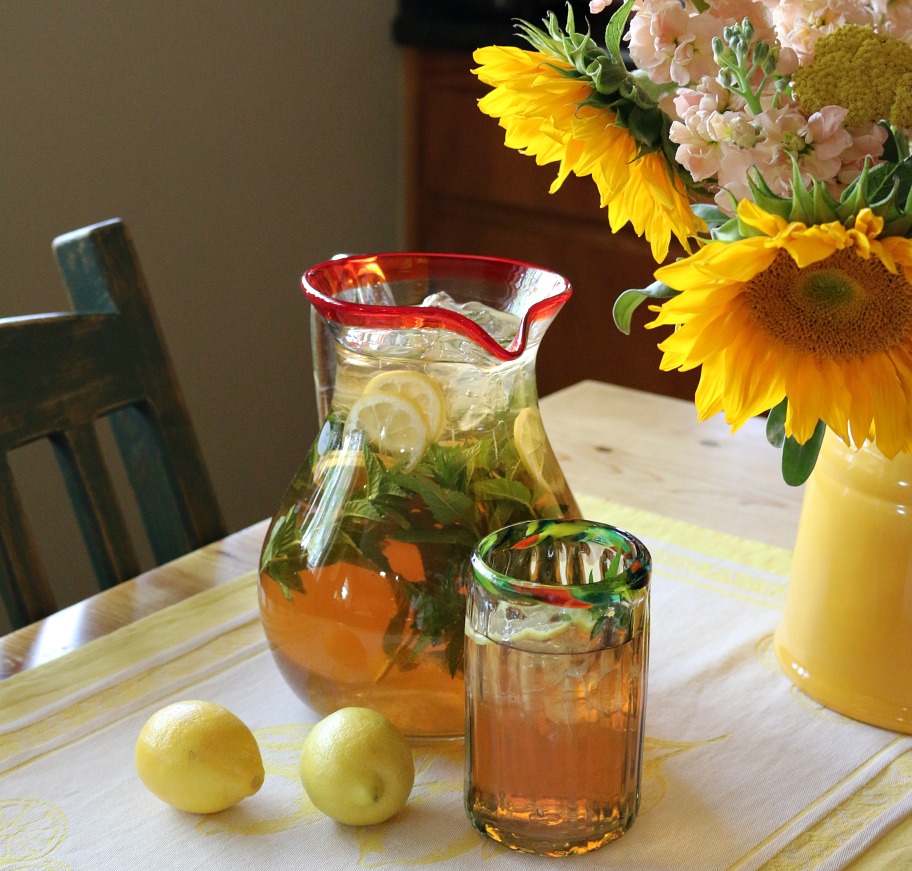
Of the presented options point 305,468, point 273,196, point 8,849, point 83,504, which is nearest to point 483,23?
point 273,196

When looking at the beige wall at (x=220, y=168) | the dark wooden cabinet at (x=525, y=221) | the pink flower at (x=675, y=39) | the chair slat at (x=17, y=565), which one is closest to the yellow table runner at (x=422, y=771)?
the chair slat at (x=17, y=565)

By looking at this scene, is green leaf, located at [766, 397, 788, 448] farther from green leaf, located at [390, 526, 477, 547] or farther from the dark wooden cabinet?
the dark wooden cabinet

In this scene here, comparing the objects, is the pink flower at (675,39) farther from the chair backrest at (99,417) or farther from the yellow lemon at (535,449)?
the chair backrest at (99,417)

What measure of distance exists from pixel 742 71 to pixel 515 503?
0.24m

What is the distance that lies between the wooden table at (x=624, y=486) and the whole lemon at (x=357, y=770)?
27 cm

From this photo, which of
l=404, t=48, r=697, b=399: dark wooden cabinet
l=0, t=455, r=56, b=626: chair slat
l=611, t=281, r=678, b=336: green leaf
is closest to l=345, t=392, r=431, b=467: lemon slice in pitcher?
l=611, t=281, r=678, b=336: green leaf

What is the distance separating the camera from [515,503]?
2.10 ft

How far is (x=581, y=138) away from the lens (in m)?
0.61

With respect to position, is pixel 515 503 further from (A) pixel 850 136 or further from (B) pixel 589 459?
(B) pixel 589 459

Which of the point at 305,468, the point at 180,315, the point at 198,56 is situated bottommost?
the point at 180,315

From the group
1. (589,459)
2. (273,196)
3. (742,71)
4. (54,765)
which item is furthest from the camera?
(273,196)

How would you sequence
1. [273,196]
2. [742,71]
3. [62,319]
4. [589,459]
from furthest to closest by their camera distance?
[273,196], [589,459], [62,319], [742,71]

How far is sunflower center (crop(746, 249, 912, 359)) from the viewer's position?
21.6 inches

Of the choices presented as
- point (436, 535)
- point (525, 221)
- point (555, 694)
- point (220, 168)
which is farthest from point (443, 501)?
point (525, 221)
